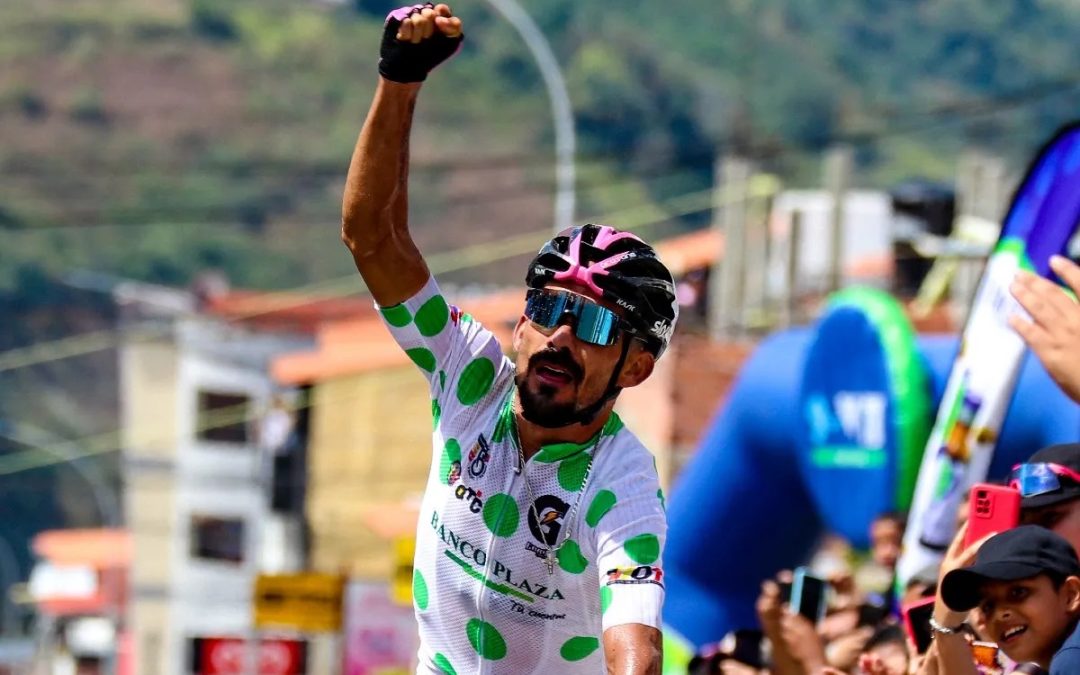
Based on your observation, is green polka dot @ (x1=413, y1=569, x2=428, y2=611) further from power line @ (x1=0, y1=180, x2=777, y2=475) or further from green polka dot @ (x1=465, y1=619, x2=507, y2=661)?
power line @ (x1=0, y1=180, x2=777, y2=475)

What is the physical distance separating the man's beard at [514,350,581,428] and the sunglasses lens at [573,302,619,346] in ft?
0.21

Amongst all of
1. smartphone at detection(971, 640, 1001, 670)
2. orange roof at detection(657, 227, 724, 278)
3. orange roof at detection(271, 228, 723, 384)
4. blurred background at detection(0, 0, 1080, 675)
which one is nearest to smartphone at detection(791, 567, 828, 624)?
smartphone at detection(971, 640, 1001, 670)

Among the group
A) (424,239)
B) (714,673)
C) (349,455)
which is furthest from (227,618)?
(424,239)

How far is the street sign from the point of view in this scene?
1986cm

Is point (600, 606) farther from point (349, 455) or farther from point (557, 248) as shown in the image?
point (349, 455)

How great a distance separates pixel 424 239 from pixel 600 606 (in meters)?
132

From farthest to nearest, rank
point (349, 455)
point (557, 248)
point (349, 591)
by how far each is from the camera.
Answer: point (349, 455)
point (349, 591)
point (557, 248)

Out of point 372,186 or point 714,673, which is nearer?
point 372,186

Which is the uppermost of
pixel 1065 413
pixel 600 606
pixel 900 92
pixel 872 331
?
pixel 900 92

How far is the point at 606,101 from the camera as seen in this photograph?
5699 inches

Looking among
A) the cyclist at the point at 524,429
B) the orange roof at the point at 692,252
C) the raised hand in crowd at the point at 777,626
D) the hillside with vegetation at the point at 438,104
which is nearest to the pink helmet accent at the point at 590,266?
the cyclist at the point at 524,429

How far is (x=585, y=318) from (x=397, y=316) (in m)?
0.49

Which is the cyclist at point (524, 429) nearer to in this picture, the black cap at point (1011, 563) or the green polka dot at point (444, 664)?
the green polka dot at point (444, 664)

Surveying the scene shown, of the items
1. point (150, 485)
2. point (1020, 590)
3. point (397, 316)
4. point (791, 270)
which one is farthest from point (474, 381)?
point (150, 485)
